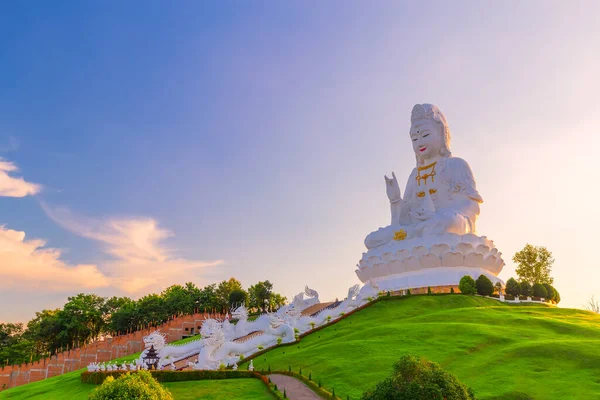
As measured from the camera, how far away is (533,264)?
153ft

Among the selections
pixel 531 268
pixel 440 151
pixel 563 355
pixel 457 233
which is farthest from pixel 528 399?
pixel 531 268

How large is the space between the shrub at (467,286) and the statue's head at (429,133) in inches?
530

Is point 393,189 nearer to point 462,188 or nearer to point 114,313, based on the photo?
point 462,188

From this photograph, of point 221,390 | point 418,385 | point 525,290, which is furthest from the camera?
point 525,290

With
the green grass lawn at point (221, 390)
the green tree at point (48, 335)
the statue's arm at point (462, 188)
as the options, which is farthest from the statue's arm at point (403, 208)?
the green tree at point (48, 335)

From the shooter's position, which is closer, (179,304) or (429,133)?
(429,133)

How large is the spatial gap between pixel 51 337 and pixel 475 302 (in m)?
37.6

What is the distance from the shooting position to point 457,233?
37188 millimetres

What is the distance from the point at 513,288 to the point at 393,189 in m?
13.2

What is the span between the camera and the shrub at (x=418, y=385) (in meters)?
9.51

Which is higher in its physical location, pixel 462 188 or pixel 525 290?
pixel 462 188

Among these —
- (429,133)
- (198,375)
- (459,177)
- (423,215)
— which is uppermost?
(429,133)

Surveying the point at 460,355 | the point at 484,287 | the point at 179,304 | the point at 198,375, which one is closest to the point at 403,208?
the point at 484,287

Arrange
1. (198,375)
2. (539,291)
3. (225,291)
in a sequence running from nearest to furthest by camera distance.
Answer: (198,375), (539,291), (225,291)
